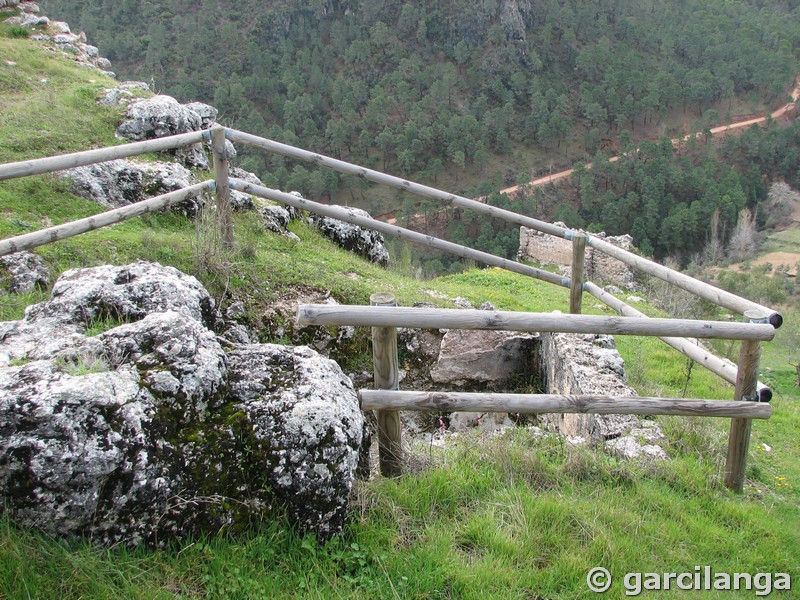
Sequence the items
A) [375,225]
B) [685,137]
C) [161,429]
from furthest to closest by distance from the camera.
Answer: [685,137] → [375,225] → [161,429]

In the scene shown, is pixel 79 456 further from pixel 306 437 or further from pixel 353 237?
pixel 353 237

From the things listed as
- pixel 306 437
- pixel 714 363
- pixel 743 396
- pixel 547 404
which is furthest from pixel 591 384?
pixel 306 437

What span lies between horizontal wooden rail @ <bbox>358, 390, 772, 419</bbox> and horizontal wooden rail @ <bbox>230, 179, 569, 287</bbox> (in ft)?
7.17

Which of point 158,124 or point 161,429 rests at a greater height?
point 158,124

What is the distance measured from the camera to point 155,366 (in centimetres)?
254

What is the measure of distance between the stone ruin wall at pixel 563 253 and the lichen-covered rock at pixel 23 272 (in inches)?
710

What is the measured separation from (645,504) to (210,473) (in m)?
2.26

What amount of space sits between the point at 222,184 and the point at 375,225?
147 centimetres

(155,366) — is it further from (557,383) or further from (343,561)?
(557,383)

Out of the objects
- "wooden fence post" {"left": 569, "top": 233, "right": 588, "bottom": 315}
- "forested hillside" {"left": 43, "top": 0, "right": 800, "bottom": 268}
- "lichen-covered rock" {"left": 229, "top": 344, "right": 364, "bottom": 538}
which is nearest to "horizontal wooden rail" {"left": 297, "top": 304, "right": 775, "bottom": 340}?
"lichen-covered rock" {"left": 229, "top": 344, "right": 364, "bottom": 538}

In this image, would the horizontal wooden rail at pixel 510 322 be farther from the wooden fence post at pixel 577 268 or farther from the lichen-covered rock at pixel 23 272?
the lichen-covered rock at pixel 23 272

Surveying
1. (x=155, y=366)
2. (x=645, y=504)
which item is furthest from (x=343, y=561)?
(x=645, y=504)

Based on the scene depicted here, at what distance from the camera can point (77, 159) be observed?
12.4ft

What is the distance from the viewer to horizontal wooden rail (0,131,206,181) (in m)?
3.44
